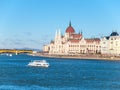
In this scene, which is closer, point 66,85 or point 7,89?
point 7,89

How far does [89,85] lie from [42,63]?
58.7 m

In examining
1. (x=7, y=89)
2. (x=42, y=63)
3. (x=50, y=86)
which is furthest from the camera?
(x=42, y=63)

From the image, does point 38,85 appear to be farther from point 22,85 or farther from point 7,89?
point 7,89

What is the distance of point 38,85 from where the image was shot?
64938 mm

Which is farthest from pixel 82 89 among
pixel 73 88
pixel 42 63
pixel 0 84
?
pixel 42 63

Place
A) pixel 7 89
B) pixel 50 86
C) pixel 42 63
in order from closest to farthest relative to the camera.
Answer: pixel 7 89 → pixel 50 86 → pixel 42 63

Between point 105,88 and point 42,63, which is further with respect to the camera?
point 42,63

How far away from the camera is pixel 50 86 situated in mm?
64312

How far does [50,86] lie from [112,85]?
8.15 m

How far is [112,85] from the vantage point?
6706 cm

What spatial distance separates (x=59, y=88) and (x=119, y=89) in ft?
22.5

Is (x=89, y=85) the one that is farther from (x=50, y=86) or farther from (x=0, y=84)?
(x=0, y=84)

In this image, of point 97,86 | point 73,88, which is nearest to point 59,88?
point 73,88

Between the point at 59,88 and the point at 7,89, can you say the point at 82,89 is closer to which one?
the point at 59,88
